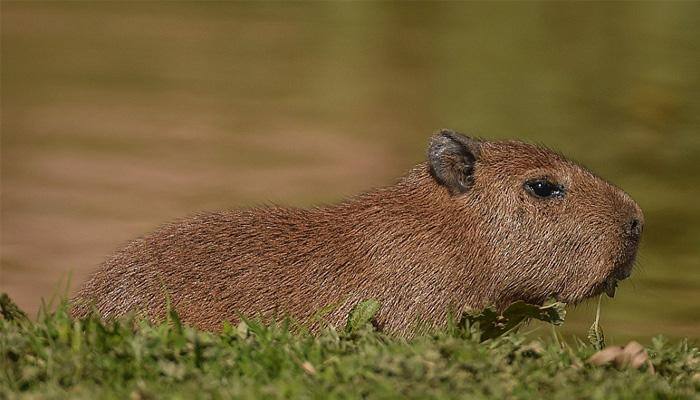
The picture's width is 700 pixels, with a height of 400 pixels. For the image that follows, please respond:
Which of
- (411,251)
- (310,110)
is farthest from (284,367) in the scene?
(310,110)

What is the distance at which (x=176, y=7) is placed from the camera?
101 ft

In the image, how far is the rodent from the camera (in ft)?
22.1

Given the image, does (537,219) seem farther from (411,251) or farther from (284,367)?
(284,367)

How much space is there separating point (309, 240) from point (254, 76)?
1493 cm

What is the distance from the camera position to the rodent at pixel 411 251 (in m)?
6.75

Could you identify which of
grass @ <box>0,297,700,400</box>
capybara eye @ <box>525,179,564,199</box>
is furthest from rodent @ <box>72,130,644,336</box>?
grass @ <box>0,297,700,400</box>

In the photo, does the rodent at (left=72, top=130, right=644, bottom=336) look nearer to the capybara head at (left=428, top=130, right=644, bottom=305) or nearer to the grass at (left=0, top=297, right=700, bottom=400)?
the capybara head at (left=428, top=130, right=644, bottom=305)

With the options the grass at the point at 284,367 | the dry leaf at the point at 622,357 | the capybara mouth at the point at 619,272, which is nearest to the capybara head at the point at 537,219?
the capybara mouth at the point at 619,272

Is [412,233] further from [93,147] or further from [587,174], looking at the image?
[93,147]

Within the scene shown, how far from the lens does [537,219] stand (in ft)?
23.1

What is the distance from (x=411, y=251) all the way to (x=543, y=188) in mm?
749

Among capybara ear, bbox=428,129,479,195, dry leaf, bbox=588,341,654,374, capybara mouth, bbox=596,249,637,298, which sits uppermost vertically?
capybara ear, bbox=428,129,479,195

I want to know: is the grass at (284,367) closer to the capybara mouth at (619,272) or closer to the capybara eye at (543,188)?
the capybara mouth at (619,272)

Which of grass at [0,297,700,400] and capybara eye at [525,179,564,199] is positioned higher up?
capybara eye at [525,179,564,199]
